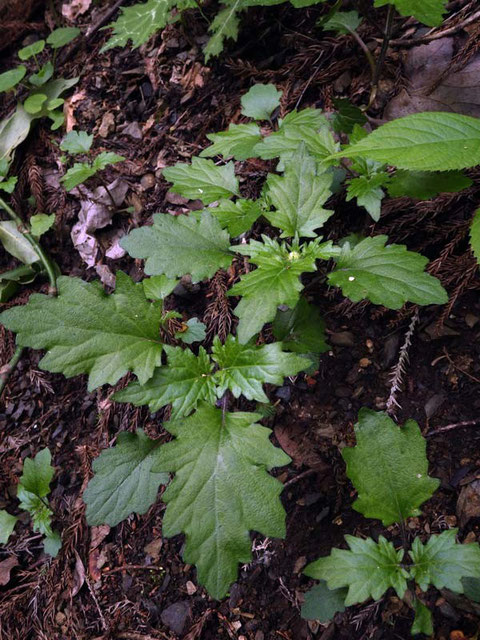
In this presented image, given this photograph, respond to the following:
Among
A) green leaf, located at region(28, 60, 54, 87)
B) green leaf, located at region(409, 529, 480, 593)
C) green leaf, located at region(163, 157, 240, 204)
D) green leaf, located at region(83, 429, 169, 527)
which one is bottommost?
green leaf, located at region(409, 529, 480, 593)

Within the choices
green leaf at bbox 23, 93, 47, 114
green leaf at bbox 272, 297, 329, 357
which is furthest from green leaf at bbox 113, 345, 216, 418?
green leaf at bbox 23, 93, 47, 114

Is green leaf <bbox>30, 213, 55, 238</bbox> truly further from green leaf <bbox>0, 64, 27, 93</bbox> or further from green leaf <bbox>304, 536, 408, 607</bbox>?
green leaf <bbox>304, 536, 408, 607</bbox>

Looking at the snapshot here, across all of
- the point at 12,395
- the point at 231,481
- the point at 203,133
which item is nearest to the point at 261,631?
the point at 231,481

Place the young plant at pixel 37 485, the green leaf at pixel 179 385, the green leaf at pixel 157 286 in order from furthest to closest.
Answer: the young plant at pixel 37 485, the green leaf at pixel 157 286, the green leaf at pixel 179 385

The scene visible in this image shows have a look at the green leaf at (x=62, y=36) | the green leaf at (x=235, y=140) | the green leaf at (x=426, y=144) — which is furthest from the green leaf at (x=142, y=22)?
the green leaf at (x=426, y=144)

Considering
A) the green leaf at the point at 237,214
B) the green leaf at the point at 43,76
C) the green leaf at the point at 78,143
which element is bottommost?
the green leaf at the point at 237,214

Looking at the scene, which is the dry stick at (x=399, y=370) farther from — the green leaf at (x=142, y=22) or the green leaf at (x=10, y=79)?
the green leaf at (x=10, y=79)

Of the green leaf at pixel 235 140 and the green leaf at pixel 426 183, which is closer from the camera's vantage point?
the green leaf at pixel 426 183

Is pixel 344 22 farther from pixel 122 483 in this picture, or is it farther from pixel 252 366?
pixel 122 483
